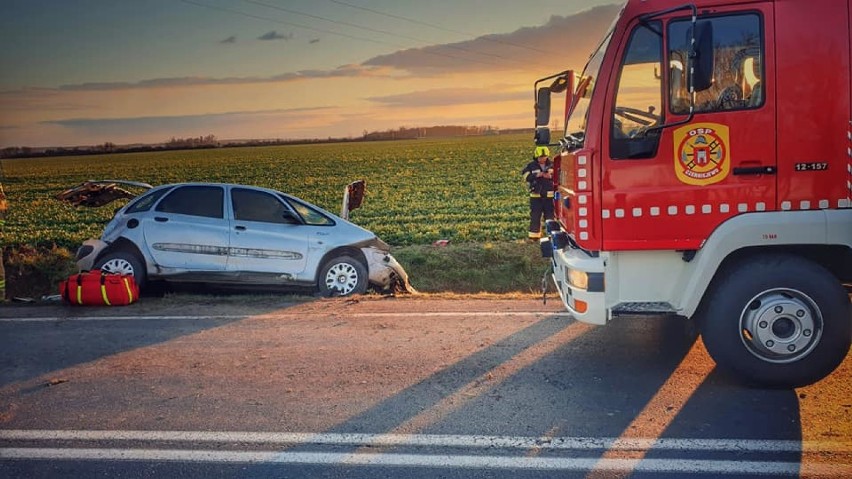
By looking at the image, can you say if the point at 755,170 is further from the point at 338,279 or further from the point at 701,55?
the point at 338,279

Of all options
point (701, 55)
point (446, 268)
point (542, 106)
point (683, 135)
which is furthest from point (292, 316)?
Answer: point (446, 268)

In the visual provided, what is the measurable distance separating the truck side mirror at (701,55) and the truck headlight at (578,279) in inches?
61.9

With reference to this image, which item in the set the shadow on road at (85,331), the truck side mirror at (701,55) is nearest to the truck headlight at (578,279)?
the truck side mirror at (701,55)

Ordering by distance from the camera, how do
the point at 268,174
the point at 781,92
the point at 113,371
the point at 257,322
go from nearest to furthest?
the point at 781,92, the point at 113,371, the point at 257,322, the point at 268,174

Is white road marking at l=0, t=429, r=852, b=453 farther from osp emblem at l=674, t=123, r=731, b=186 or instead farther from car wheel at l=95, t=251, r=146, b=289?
car wheel at l=95, t=251, r=146, b=289

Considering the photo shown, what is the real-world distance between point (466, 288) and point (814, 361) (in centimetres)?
772

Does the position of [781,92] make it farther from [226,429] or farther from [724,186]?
[226,429]

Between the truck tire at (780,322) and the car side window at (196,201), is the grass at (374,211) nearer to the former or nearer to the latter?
the car side window at (196,201)

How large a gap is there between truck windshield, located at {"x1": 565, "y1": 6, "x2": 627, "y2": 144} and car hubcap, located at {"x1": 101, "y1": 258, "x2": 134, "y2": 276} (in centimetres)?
607

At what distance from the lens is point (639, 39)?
16.7 ft

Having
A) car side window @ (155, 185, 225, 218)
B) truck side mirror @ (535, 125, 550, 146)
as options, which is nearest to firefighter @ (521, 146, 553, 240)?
truck side mirror @ (535, 125, 550, 146)

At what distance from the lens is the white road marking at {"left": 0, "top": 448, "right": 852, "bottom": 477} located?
3723 mm

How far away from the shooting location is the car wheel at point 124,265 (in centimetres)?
905

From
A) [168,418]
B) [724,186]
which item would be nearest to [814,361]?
[724,186]
